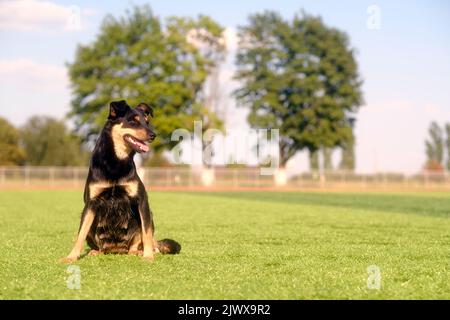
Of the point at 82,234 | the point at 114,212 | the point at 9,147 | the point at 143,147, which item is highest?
the point at 9,147

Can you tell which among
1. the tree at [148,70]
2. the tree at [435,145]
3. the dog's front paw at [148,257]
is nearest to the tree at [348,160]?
the tree at [435,145]

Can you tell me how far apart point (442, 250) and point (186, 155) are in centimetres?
4830

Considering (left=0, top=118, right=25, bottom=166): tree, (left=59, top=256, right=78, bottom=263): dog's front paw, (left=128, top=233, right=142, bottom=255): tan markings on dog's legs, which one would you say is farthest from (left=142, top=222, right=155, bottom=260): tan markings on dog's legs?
(left=0, top=118, right=25, bottom=166): tree

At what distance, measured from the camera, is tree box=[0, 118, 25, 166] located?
74.3 meters

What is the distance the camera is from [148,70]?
57062mm

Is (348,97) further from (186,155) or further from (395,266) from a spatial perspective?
(395,266)

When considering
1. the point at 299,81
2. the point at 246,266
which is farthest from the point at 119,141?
the point at 299,81

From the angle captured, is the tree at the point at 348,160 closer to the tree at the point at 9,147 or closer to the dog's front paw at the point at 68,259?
the tree at the point at 9,147

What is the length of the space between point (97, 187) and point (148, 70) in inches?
2022

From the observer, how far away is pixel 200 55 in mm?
57625

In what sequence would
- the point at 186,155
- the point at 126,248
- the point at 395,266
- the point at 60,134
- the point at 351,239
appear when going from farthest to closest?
1. the point at 60,134
2. the point at 186,155
3. the point at 351,239
4. the point at 126,248
5. the point at 395,266

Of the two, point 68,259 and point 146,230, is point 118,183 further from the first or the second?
point 68,259

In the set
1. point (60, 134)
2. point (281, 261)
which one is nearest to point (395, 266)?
point (281, 261)

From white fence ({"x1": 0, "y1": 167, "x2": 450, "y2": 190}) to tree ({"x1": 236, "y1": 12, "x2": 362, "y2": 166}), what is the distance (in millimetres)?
5901
